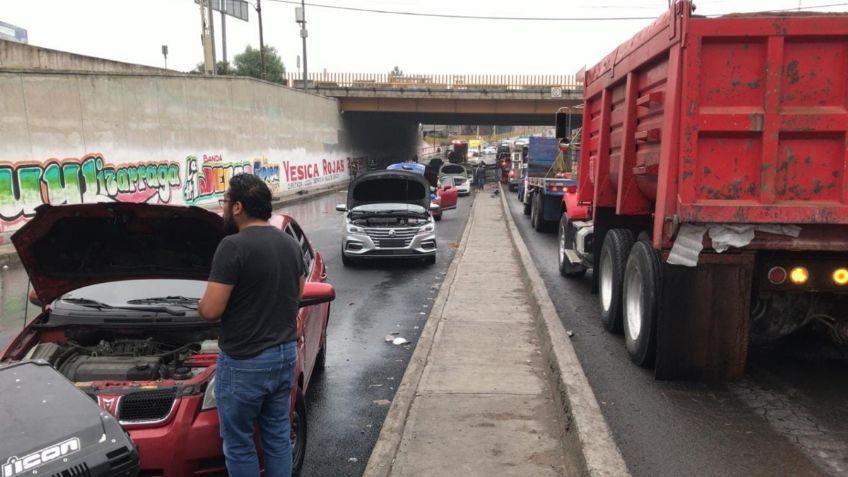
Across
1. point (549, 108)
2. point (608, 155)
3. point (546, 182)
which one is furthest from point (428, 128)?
point (608, 155)

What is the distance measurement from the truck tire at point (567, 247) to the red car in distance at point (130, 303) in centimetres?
655

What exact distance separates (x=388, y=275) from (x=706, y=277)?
7.19 metres

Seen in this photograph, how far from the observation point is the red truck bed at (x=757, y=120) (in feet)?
14.3

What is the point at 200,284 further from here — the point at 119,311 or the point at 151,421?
the point at 151,421

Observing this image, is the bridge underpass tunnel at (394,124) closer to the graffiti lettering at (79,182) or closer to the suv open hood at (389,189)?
the graffiti lettering at (79,182)

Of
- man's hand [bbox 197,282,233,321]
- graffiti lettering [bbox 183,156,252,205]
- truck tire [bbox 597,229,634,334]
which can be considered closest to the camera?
man's hand [bbox 197,282,233,321]

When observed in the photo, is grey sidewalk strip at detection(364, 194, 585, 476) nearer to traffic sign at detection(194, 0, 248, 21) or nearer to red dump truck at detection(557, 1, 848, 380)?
red dump truck at detection(557, 1, 848, 380)

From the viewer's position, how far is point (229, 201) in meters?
3.01

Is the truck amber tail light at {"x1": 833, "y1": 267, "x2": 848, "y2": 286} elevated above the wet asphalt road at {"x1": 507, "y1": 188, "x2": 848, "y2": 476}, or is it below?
above

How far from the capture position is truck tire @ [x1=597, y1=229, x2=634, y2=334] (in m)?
6.82

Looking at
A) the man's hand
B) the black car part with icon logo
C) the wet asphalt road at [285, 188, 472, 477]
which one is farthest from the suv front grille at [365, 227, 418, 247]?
the black car part with icon logo

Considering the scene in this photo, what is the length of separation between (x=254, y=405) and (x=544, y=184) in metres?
14.0

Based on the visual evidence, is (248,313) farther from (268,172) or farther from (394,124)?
(394,124)

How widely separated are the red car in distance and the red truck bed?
2.75 m
